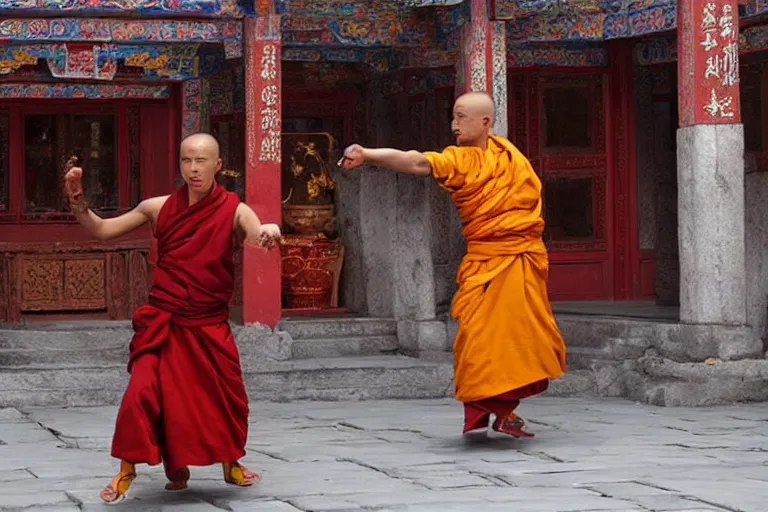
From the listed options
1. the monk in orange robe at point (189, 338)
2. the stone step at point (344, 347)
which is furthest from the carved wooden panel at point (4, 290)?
the monk in orange robe at point (189, 338)

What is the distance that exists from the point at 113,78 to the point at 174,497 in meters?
7.57

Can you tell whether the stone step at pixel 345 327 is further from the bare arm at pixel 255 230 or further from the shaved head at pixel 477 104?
the bare arm at pixel 255 230

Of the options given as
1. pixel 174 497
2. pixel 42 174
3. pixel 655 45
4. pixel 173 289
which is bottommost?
pixel 174 497

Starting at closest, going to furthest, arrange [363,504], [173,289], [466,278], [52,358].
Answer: [363,504]
[173,289]
[466,278]
[52,358]

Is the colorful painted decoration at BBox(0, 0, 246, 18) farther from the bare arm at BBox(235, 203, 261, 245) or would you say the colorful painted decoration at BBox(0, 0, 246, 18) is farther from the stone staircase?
the bare arm at BBox(235, 203, 261, 245)

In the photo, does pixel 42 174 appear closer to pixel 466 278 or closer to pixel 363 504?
pixel 466 278

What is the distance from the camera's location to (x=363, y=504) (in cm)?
652

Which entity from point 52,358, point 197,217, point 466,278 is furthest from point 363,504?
point 52,358

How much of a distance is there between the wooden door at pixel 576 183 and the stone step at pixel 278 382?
3360 millimetres

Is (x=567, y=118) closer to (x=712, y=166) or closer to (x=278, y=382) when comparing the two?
(x=712, y=166)

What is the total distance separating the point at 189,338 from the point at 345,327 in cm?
588

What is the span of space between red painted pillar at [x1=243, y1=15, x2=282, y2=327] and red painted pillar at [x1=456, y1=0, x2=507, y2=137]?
4.81 ft

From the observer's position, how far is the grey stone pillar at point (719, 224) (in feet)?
35.6

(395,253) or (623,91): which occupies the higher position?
(623,91)
